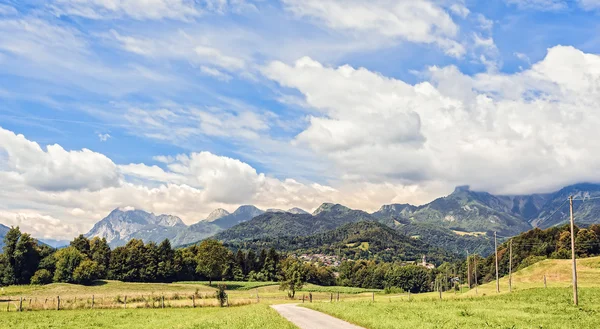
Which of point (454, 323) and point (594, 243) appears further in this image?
point (594, 243)

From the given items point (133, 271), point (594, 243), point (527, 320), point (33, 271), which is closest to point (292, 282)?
point (527, 320)

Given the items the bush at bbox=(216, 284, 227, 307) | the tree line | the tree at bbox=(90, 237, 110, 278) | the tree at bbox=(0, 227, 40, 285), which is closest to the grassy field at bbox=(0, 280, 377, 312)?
the bush at bbox=(216, 284, 227, 307)

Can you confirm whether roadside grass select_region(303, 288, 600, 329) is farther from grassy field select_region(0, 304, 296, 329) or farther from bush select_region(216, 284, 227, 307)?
bush select_region(216, 284, 227, 307)

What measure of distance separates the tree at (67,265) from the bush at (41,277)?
2.22 m

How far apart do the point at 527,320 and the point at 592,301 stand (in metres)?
19.8

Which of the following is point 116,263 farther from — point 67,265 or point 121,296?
point 121,296

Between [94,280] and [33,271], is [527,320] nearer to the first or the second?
[94,280]

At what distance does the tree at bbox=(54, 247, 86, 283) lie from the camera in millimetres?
133312

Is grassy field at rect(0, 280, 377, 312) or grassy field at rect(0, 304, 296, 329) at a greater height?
grassy field at rect(0, 304, 296, 329)

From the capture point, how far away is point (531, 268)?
122812 mm

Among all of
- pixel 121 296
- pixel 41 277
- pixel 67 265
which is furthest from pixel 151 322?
pixel 41 277

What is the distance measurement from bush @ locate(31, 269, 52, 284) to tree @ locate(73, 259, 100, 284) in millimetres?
9214

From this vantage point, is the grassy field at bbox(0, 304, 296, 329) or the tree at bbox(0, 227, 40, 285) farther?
the tree at bbox(0, 227, 40, 285)

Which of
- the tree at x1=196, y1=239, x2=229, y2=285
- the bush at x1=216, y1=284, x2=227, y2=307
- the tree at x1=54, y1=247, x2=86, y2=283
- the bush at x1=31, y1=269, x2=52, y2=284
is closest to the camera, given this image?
the bush at x1=216, y1=284, x2=227, y2=307
